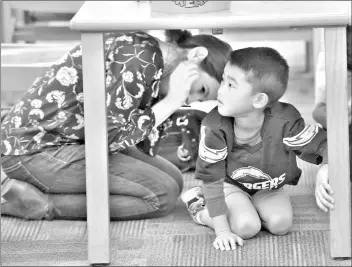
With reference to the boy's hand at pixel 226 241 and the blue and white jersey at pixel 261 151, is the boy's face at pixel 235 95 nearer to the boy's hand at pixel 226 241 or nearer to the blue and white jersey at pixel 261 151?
the blue and white jersey at pixel 261 151

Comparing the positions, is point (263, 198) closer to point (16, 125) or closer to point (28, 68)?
point (16, 125)

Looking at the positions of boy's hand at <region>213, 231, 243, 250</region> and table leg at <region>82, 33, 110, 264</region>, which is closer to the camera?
table leg at <region>82, 33, 110, 264</region>

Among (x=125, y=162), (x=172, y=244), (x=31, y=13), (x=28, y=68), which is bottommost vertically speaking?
(x=172, y=244)

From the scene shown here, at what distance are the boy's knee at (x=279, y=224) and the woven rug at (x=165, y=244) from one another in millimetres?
14

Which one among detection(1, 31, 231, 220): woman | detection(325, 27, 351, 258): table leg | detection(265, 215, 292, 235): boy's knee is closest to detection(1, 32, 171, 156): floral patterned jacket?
detection(1, 31, 231, 220): woman

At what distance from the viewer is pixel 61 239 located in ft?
6.45

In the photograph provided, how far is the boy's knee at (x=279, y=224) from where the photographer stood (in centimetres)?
193

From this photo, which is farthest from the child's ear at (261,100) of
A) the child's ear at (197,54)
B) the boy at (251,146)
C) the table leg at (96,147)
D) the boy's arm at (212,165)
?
the table leg at (96,147)

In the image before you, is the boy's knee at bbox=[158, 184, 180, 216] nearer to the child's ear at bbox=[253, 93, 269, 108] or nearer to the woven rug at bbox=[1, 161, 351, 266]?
the woven rug at bbox=[1, 161, 351, 266]

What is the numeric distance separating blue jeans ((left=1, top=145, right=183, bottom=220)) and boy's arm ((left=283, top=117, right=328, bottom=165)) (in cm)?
37

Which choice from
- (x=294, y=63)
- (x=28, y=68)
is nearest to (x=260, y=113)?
(x=28, y=68)

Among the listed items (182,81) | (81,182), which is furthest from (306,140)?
(81,182)

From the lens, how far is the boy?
6.14 ft

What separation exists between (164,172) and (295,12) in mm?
642
